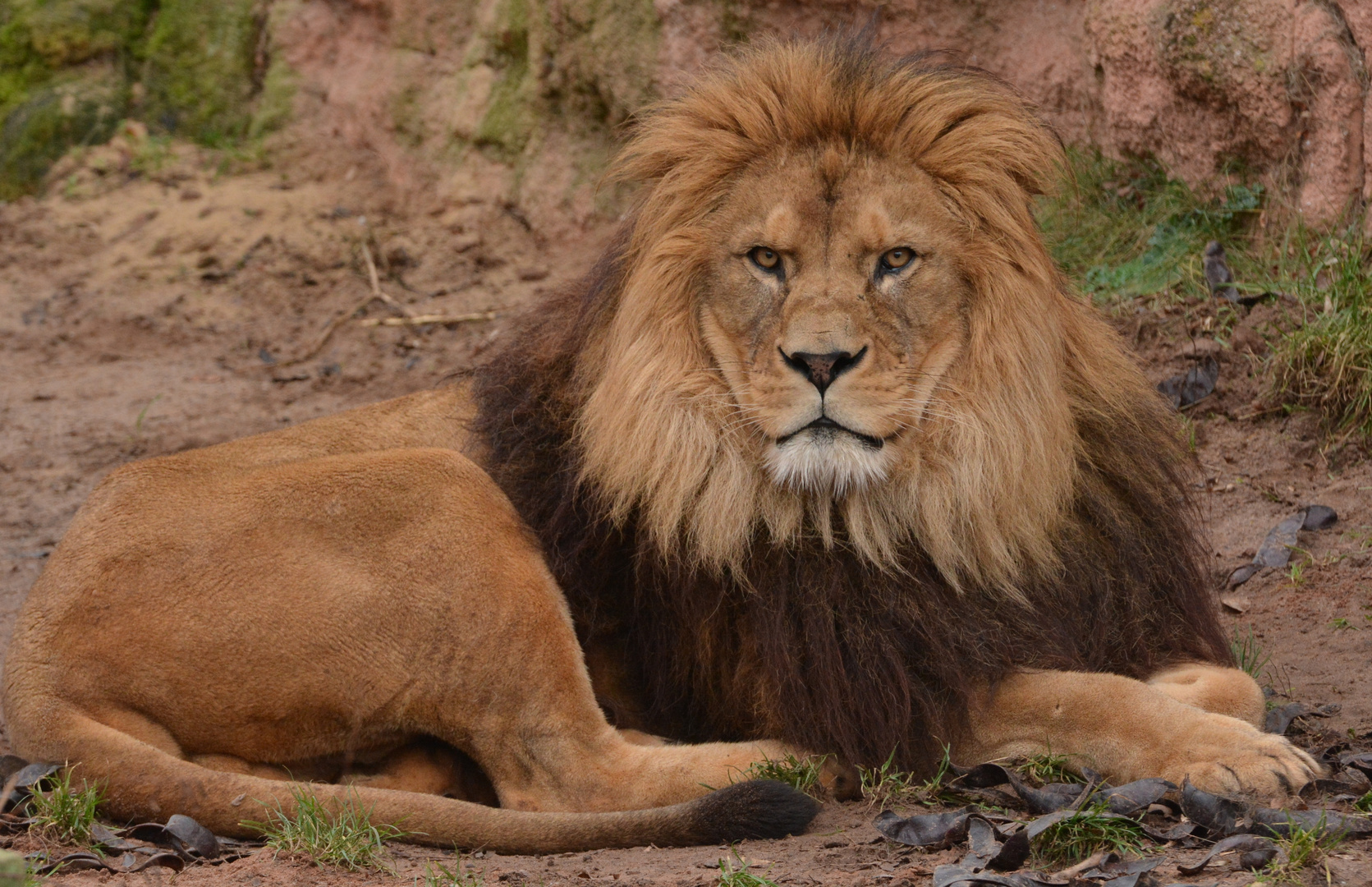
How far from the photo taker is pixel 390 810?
10.6 feet

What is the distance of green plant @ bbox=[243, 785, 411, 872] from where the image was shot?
10.1 feet

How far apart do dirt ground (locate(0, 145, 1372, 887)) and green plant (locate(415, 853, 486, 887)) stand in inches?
2.1

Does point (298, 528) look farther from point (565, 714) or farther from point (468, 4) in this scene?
point (468, 4)

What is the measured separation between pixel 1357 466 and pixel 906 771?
8.03ft

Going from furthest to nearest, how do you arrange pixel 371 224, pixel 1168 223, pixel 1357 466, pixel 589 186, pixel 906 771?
pixel 371 224, pixel 589 186, pixel 1168 223, pixel 1357 466, pixel 906 771

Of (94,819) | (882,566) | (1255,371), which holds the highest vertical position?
(1255,371)

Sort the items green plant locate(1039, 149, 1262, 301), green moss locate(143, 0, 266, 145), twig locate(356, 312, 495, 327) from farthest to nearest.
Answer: green moss locate(143, 0, 266, 145) → twig locate(356, 312, 495, 327) → green plant locate(1039, 149, 1262, 301)

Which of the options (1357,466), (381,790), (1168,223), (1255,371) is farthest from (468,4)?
(381,790)

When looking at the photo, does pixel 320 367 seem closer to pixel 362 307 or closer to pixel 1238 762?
pixel 362 307

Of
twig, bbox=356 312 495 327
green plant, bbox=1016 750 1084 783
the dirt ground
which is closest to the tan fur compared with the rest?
the dirt ground

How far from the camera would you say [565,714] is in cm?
353

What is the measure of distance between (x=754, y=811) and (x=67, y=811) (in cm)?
147

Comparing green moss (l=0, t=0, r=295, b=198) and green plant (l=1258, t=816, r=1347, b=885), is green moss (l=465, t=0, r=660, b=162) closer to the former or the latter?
green moss (l=0, t=0, r=295, b=198)

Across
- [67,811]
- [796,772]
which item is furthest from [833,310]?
[67,811]
